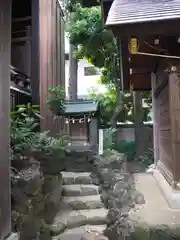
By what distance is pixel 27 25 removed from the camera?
10305 millimetres

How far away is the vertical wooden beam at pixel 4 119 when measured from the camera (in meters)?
3.96

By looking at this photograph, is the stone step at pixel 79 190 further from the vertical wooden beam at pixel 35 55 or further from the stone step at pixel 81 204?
the vertical wooden beam at pixel 35 55

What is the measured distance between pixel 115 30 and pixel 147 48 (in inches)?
64.4

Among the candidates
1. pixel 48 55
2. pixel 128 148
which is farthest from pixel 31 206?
pixel 128 148

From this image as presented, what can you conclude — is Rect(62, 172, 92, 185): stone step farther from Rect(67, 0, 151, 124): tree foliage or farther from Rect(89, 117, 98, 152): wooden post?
Rect(67, 0, 151, 124): tree foliage

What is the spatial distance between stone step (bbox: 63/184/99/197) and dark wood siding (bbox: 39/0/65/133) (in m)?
2.15

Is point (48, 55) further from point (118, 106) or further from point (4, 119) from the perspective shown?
point (4, 119)

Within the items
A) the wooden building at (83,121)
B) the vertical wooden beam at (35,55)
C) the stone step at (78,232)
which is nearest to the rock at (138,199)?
the stone step at (78,232)

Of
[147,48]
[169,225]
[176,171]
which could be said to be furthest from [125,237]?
[147,48]

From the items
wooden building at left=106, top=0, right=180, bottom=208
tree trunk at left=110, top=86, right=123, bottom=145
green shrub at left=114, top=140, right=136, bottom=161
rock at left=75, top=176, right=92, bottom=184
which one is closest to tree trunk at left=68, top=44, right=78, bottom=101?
tree trunk at left=110, top=86, right=123, bottom=145

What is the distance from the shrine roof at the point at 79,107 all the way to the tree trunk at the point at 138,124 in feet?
12.9

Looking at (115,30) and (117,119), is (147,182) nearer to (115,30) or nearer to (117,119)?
(115,30)

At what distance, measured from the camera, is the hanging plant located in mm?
9383

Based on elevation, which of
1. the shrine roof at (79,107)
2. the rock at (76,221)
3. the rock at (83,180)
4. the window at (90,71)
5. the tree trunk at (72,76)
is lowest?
the rock at (76,221)
